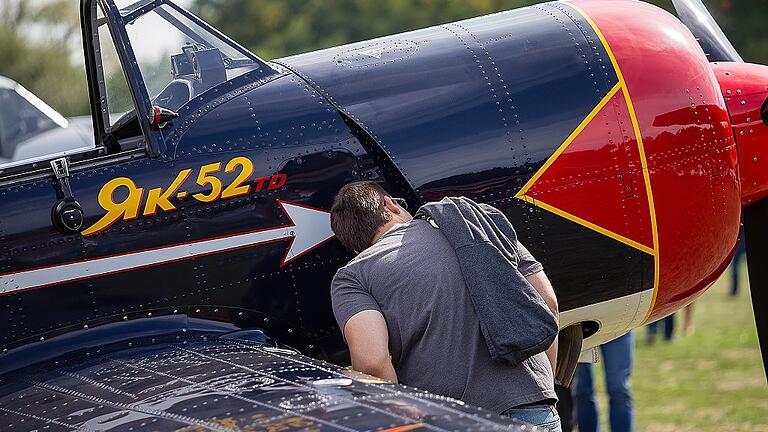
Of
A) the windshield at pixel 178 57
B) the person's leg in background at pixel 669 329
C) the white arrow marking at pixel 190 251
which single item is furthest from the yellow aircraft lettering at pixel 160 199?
the person's leg in background at pixel 669 329

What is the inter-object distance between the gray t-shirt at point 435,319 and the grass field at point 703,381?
567 cm

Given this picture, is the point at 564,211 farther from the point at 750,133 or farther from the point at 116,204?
the point at 116,204

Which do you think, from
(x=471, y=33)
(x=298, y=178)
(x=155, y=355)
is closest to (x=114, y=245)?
(x=155, y=355)

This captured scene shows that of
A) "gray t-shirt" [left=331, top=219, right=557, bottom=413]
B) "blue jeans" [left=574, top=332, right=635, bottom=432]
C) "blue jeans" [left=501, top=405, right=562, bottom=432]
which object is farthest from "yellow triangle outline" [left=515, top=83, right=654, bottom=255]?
"blue jeans" [left=574, top=332, right=635, bottom=432]

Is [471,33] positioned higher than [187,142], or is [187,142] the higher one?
[471,33]

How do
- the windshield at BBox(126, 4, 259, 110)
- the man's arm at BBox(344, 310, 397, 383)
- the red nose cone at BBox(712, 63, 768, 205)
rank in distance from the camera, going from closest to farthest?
the man's arm at BBox(344, 310, 397, 383)
the windshield at BBox(126, 4, 259, 110)
the red nose cone at BBox(712, 63, 768, 205)

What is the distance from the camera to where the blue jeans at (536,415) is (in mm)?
3979

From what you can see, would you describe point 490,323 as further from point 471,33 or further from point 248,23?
point 248,23

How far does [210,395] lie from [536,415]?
4.05ft

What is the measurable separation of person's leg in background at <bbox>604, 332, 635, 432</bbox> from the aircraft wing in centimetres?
375

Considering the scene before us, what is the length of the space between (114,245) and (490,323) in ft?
5.32

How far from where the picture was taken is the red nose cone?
17.7 feet

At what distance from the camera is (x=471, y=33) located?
5.29 meters

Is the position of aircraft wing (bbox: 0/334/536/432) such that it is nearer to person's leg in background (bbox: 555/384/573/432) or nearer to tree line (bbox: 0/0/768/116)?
person's leg in background (bbox: 555/384/573/432)
